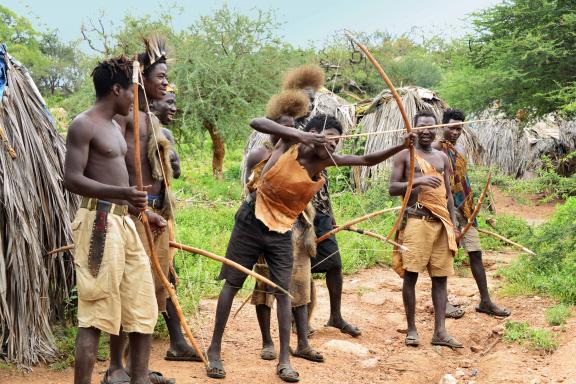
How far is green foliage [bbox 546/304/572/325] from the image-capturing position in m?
5.66

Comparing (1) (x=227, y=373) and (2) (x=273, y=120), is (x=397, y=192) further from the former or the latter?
(1) (x=227, y=373)

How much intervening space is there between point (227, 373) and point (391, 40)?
39.9 meters

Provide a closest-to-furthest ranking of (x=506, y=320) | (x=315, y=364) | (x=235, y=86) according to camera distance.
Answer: (x=315, y=364) → (x=506, y=320) → (x=235, y=86)

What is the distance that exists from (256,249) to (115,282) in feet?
4.28

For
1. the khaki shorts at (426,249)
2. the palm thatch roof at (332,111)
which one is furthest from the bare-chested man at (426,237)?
the palm thatch roof at (332,111)

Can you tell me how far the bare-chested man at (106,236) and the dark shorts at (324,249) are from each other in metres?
2.08

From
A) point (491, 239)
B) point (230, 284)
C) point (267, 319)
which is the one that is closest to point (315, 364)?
point (267, 319)

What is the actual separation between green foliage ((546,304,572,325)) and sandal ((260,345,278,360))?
2356 millimetres

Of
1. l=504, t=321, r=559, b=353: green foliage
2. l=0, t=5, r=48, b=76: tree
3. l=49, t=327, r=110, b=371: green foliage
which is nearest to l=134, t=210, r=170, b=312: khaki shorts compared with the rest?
l=49, t=327, r=110, b=371: green foliage

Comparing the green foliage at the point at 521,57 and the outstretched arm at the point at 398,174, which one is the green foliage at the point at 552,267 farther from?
the green foliage at the point at 521,57

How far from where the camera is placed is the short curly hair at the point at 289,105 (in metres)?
4.70

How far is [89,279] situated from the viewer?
135 inches

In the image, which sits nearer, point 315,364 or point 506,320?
point 315,364

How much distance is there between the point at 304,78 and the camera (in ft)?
17.1
